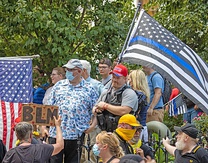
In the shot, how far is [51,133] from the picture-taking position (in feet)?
32.8

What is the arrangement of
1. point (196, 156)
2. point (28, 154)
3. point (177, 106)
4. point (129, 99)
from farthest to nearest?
point (177, 106) < point (129, 99) < point (196, 156) < point (28, 154)

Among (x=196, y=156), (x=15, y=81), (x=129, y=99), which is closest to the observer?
→ (x=196, y=156)

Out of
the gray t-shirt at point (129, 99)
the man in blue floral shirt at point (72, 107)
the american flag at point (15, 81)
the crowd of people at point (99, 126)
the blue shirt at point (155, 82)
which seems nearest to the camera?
the crowd of people at point (99, 126)

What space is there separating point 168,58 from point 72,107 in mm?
1603

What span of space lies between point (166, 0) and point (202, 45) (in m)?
1.45

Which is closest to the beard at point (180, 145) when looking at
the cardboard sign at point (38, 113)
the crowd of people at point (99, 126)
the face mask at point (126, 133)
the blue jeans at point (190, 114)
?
the crowd of people at point (99, 126)

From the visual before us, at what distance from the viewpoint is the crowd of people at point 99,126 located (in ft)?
26.5

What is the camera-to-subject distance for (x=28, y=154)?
7.98 m

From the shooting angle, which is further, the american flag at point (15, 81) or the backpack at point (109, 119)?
the american flag at point (15, 81)

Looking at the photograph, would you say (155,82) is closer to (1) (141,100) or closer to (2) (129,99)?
(1) (141,100)

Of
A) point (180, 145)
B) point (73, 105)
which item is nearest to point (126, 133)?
point (180, 145)

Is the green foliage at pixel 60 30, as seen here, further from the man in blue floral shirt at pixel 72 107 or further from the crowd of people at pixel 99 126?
the man in blue floral shirt at pixel 72 107

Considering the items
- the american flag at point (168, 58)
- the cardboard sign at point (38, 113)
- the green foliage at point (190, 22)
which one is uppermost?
the green foliage at point (190, 22)

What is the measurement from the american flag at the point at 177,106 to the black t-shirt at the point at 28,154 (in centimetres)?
489
